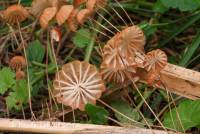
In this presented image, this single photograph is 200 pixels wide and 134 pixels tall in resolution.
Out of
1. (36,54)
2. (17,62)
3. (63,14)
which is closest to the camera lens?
(63,14)

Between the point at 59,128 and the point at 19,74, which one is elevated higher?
the point at 19,74

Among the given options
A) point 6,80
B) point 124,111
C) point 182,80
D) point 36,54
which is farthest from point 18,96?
point 182,80

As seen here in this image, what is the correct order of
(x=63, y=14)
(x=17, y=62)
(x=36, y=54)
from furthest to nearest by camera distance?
(x=36, y=54) < (x=17, y=62) < (x=63, y=14)

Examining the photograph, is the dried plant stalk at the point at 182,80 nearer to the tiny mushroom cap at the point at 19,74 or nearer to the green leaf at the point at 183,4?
the green leaf at the point at 183,4

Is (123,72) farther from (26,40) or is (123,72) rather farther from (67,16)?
(26,40)

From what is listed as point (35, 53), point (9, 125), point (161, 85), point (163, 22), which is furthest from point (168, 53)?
point (9, 125)

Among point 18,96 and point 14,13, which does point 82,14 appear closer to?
point 14,13

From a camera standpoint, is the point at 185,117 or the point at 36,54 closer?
the point at 185,117
